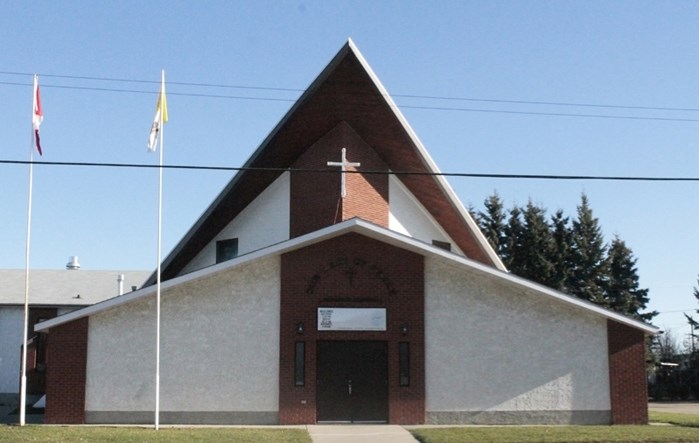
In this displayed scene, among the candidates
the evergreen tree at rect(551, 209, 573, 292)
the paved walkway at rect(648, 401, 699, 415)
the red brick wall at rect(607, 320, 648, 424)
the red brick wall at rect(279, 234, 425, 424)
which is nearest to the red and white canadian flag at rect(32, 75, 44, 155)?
the red brick wall at rect(279, 234, 425, 424)

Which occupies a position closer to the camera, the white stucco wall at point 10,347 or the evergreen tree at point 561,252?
the white stucco wall at point 10,347

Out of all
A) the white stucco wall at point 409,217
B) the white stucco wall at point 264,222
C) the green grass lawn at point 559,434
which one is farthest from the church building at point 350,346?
the white stucco wall at point 409,217

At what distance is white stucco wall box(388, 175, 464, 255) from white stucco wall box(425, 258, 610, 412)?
594cm

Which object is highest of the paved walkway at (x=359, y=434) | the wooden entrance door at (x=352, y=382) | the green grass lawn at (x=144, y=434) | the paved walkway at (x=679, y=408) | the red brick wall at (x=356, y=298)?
the red brick wall at (x=356, y=298)

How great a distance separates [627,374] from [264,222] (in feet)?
43.4

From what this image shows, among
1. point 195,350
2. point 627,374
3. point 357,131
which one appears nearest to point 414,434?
point 195,350

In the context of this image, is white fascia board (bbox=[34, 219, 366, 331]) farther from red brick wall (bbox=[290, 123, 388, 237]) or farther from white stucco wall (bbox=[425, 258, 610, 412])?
red brick wall (bbox=[290, 123, 388, 237])

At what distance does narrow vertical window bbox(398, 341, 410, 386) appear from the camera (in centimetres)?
2369

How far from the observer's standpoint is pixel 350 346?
2389cm

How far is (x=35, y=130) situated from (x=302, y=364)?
985cm

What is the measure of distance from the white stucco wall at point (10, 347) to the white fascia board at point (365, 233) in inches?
764

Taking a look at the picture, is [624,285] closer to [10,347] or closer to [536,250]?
[536,250]

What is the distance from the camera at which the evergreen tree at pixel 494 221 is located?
64.2 meters

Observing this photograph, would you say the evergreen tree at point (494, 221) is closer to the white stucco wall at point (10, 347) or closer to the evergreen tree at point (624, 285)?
the evergreen tree at point (624, 285)
